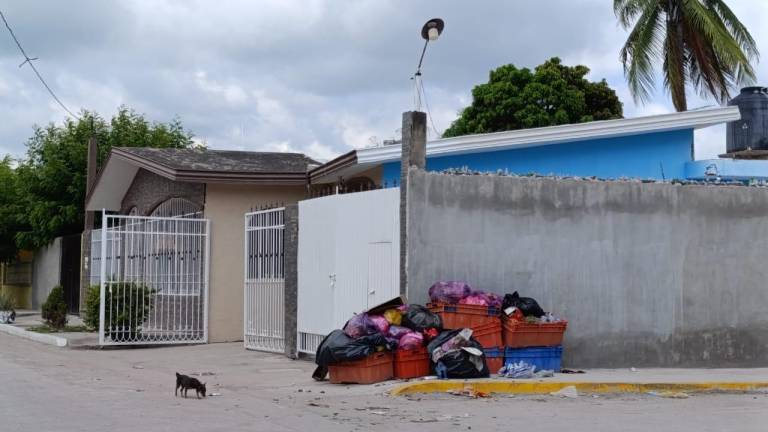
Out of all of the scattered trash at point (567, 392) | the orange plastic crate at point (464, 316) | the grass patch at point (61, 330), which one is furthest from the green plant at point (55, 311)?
the scattered trash at point (567, 392)

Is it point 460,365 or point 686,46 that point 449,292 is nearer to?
point 460,365

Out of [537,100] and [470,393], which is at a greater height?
[537,100]

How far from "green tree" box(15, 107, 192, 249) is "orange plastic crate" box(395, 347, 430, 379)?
833 inches

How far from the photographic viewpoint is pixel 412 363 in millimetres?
11445

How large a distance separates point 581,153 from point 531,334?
22.9 feet

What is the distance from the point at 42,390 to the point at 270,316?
5.54 metres

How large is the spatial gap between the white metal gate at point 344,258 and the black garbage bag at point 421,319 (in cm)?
69

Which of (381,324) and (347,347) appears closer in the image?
(347,347)

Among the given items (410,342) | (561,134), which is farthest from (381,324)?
(561,134)

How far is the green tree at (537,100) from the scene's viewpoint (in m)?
29.4

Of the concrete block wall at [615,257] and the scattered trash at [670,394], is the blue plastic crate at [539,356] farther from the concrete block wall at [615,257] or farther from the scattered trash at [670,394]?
the scattered trash at [670,394]

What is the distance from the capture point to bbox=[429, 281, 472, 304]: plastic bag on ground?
463 inches

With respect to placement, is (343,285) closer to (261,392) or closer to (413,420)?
(261,392)

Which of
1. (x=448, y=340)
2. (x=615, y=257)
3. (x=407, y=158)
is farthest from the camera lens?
Answer: (x=615, y=257)
